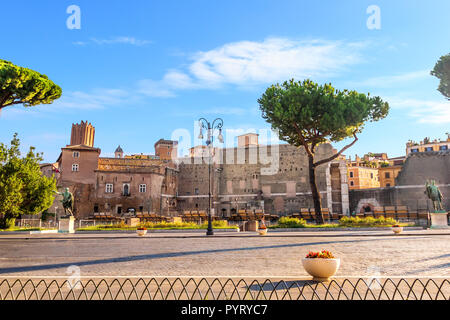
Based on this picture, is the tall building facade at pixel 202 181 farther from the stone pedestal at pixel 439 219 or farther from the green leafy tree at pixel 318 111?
the stone pedestal at pixel 439 219

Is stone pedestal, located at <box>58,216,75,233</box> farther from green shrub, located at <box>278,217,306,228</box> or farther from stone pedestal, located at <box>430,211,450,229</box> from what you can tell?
stone pedestal, located at <box>430,211,450,229</box>

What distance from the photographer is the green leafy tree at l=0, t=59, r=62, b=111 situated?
27438 millimetres

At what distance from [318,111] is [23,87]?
83.9 feet

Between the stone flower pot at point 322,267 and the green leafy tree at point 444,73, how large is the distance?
3645 centimetres

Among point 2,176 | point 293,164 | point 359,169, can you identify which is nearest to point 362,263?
point 2,176

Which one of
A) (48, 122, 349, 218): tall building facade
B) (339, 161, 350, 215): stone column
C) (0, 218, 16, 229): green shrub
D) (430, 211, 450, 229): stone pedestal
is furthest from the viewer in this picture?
(48, 122, 349, 218): tall building facade

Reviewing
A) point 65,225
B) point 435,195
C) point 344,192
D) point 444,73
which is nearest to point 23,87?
point 65,225

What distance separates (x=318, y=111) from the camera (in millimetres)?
27562

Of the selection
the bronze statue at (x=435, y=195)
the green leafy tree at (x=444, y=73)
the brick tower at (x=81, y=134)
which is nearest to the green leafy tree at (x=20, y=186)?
the bronze statue at (x=435, y=195)

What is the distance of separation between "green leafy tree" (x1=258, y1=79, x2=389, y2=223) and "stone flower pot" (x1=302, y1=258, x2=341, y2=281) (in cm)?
2069

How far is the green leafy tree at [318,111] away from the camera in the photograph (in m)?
26.7

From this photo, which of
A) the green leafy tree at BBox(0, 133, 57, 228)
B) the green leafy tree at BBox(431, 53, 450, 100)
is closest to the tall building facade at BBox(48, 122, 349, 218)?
the green leafy tree at BBox(431, 53, 450, 100)

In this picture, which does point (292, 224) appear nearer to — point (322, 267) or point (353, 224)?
point (353, 224)
